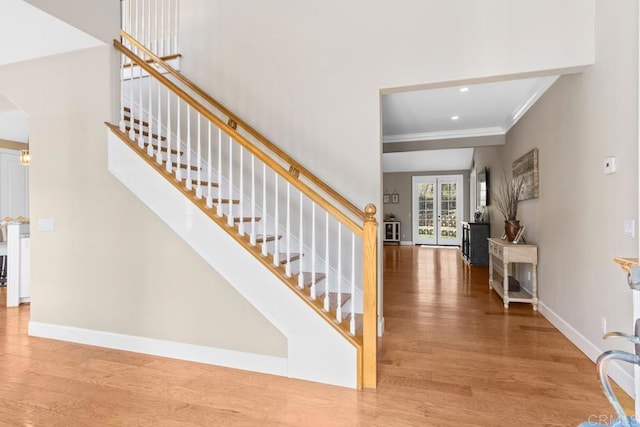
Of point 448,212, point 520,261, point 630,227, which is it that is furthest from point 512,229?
point 448,212

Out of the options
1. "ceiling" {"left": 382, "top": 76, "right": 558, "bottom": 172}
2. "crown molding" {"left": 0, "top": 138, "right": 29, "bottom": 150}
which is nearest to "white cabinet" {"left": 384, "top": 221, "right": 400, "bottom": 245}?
"ceiling" {"left": 382, "top": 76, "right": 558, "bottom": 172}

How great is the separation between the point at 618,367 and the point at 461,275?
3771mm

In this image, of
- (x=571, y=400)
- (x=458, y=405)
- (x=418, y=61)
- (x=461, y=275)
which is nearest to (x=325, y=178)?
(x=418, y=61)

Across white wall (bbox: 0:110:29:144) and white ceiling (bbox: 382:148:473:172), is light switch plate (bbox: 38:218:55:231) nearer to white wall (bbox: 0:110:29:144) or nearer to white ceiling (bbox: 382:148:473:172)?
white wall (bbox: 0:110:29:144)

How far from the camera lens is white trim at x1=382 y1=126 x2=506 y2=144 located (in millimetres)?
5883

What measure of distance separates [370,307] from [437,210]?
963 cm

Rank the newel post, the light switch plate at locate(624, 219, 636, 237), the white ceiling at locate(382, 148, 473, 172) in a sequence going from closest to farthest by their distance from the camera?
the light switch plate at locate(624, 219, 636, 237) < the newel post < the white ceiling at locate(382, 148, 473, 172)

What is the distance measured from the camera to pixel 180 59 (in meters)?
3.88

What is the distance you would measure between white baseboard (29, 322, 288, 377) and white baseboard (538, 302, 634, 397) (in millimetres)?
2256

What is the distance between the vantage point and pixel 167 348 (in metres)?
2.79

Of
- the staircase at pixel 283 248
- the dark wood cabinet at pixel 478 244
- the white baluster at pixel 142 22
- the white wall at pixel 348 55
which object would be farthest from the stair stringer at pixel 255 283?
the dark wood cabinet at pixel 478 244

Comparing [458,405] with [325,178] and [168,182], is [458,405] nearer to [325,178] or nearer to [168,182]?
[325,178]

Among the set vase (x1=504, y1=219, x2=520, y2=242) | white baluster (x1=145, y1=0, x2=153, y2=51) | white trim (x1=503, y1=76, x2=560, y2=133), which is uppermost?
white baluster (x1=145, y1=0, x2=153, y2=51)
